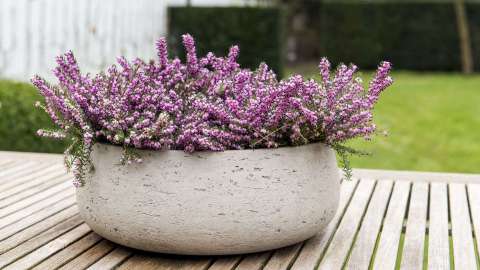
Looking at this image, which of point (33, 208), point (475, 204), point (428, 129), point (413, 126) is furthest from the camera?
point (413, 126)

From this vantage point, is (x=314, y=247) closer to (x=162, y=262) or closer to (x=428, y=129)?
(x=162, y=262)

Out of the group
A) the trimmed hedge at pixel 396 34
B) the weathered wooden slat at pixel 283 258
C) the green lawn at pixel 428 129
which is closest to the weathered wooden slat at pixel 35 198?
the weathered wooden slat at pixel 283 258

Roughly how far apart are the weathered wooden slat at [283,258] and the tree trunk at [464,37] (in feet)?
35.7

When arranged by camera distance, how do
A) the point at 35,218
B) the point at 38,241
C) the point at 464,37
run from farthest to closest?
the point at 464,37
the point at 35,218
the point at 38,241

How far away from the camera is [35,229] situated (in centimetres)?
244

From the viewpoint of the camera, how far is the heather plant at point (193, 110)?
2090 mm

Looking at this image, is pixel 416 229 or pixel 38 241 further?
pixel 416 229

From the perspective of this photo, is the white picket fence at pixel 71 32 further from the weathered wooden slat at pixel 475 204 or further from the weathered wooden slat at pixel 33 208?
the weathered wooden slat at pixel 475 204

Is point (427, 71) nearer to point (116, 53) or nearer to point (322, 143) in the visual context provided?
point (116, 53)

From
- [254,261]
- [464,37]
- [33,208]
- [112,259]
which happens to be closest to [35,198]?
[33,208]

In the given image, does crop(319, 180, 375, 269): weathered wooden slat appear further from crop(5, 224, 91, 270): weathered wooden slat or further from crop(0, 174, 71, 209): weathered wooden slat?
crop(0, 174, 71, 209): weathered wooden slat

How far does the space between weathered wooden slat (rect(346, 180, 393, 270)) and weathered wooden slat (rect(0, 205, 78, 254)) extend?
3.52ft

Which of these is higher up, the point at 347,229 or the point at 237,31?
the point at 237,31

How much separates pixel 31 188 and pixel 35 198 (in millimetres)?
167
